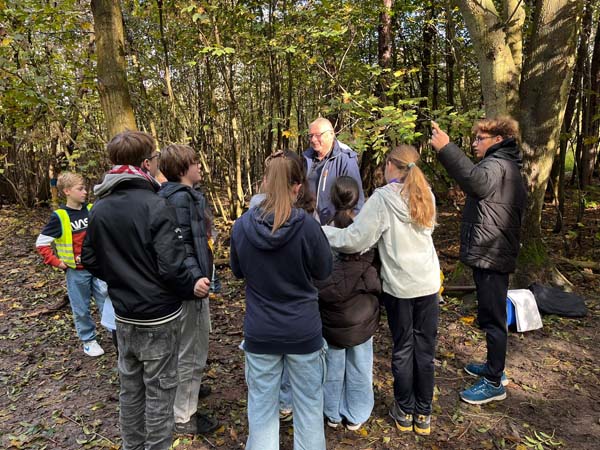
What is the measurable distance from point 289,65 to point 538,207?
5.26 metres

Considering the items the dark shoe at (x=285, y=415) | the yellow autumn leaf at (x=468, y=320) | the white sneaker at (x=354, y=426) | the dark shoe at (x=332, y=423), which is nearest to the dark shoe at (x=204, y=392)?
the dark shoe at (x=285, y=415)

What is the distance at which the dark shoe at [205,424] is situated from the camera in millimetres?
2863

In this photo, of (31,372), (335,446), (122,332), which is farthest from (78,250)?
(335,446)

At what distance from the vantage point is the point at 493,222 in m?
2.97

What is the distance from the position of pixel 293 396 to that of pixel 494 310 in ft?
5.54

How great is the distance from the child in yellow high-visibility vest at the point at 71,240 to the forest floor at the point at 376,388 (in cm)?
69

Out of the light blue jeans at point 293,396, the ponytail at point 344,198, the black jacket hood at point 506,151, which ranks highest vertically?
the black jacket hood at point 506,151

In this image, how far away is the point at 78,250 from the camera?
386 cm

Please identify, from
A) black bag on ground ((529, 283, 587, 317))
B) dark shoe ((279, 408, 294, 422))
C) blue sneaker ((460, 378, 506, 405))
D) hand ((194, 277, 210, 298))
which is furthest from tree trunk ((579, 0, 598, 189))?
hand ((194, 277, 210, 298))

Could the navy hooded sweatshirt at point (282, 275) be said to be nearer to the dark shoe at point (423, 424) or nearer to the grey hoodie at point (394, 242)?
the grey hoodie at point (394, 242)

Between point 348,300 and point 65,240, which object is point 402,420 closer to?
point 348,300

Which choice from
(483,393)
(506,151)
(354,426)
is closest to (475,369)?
(483,393)

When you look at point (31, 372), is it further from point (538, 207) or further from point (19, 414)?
point (538, 207)

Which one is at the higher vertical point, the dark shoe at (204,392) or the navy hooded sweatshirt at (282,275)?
the navy hooded sweatshirt at (282,275)
